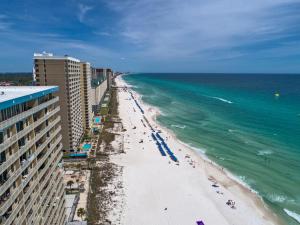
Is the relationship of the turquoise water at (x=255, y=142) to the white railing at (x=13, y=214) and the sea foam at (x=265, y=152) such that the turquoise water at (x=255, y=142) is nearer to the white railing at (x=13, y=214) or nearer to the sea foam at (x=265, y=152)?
the sea foam at (x=265, y=152)

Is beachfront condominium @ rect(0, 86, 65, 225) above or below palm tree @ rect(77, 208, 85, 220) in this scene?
above

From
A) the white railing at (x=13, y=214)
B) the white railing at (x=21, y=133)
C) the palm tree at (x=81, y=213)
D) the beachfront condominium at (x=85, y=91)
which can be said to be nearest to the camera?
the white railing at (x=21, y=133)

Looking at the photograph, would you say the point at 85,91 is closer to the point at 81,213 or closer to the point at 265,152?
the point at 81,213

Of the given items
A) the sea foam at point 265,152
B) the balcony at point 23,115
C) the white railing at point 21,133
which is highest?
the balcony at point 23,115

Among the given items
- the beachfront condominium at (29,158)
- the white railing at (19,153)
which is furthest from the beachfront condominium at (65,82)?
the white railing at (19,153)

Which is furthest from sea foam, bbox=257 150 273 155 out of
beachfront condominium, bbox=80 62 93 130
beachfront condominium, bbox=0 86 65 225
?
beachfront condominium, bbox=0 86 65 225

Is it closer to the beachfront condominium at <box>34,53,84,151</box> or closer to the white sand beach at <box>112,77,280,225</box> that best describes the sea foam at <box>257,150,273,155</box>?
the white sand beach at <box>112,77,280,225</box>
